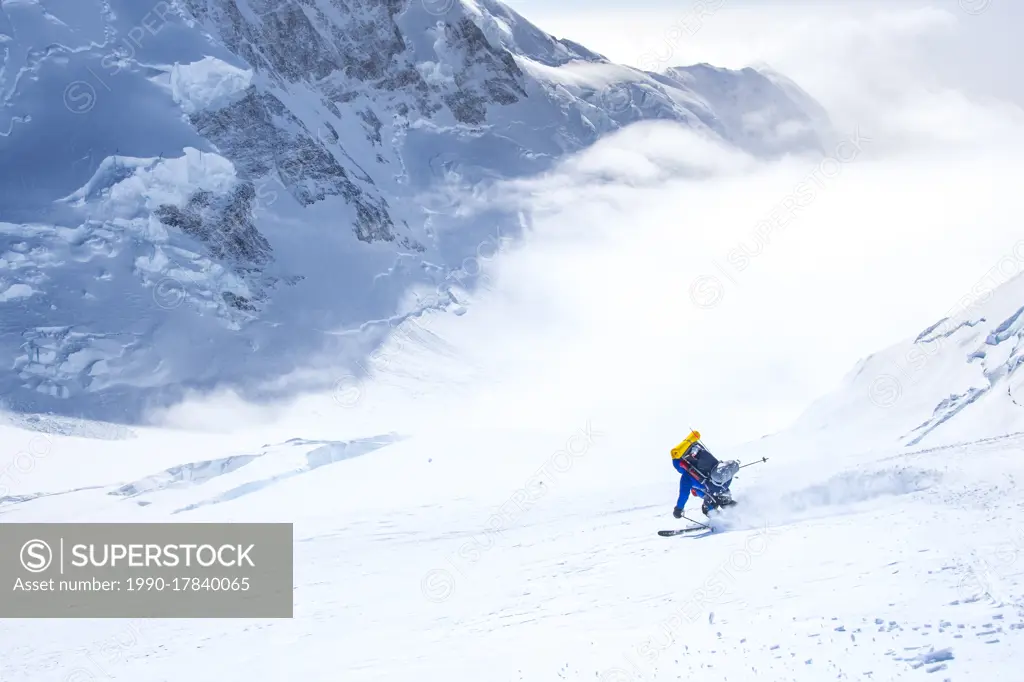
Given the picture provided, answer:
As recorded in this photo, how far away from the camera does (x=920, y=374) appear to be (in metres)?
37.5

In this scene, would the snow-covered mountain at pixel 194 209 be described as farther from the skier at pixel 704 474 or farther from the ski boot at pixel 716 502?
the ski boot at pixel 716 502

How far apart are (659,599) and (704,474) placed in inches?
184

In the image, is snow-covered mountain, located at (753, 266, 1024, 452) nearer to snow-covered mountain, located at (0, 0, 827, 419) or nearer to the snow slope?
the snow slope

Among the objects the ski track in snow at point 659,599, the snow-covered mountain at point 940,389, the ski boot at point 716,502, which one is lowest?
the ski track in snow at point 659,599

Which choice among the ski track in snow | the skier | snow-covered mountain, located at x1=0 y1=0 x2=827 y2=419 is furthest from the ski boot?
snow-covered mountain, located at x1=0 y1=0 x2=827 y2=419

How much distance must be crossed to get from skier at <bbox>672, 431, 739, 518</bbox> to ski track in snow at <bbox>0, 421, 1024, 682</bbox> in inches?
16.5

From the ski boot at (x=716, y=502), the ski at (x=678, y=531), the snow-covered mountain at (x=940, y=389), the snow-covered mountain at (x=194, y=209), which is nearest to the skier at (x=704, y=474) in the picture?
the ski boot at (x=716, y=502)

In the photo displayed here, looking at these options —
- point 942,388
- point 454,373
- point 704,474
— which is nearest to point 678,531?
point 704,474

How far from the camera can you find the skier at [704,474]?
18094mm

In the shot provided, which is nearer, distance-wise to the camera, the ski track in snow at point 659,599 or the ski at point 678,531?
the ski track in snow at point 659,599

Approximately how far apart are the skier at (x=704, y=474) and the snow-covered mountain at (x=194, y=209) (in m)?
52.1

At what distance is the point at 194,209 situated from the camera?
7656 cm

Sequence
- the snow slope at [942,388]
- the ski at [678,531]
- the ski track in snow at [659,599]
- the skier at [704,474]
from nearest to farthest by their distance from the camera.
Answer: the ski track in snow at [659,599]
the ski at [678,531]
the skier at [704,474]
the snow slope at [942,388]

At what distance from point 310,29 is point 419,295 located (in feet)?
158
